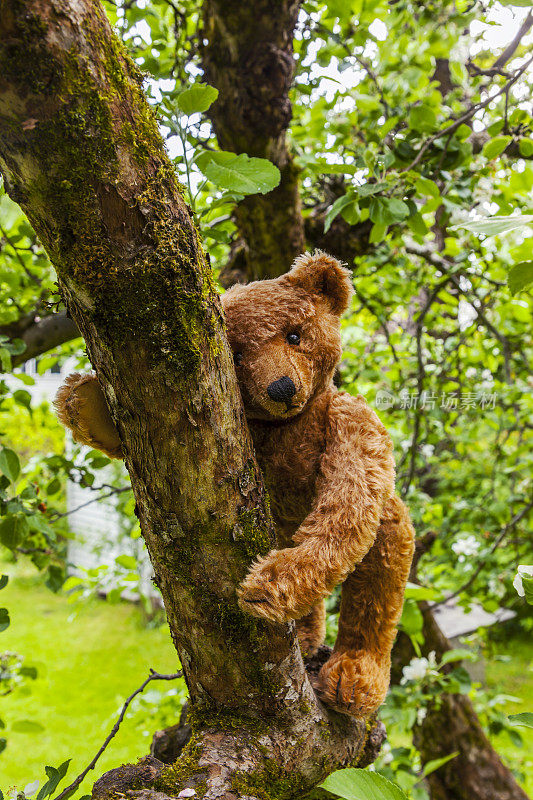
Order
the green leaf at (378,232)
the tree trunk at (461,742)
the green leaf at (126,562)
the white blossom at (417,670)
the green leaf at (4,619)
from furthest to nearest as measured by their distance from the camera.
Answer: the tree trunk at (461,742) < the white blossom at (417,670) < the green leaf at (126,562) < the green leaf at (4,619) < the green leaf at (378,232)

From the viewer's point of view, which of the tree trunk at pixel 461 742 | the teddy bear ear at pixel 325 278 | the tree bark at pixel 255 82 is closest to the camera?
the teddy bear ear at pixel 325 278

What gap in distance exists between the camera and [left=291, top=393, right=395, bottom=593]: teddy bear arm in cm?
67

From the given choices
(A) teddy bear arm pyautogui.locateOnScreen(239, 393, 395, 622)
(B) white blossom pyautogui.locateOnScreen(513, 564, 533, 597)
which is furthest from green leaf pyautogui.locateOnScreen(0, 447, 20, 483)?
(B) white blossom pyautogui.locateOnScreen(513, 564, 533, 597)

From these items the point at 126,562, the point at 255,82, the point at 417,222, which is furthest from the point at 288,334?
the point at 126,562

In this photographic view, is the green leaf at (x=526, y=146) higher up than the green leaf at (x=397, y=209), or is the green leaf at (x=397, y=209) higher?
the green leaf at (x=526, y=146)

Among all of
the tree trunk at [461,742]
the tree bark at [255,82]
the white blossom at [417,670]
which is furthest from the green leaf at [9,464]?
the tree trunk at [461,742]

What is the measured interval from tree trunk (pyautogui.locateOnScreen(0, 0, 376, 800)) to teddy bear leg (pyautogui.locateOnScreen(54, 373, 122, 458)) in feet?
0.29

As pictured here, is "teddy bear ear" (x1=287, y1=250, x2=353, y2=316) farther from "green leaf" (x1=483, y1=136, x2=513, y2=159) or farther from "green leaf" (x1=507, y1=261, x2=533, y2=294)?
"green leaf" (x1=483, y1=136, x2=513, y2=159)

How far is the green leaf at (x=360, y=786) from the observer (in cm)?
56

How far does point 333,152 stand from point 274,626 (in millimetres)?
1579

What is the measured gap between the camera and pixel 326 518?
708 mm

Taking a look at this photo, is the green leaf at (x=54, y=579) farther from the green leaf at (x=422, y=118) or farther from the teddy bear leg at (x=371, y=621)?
the green leaf at (x=422, y=118)

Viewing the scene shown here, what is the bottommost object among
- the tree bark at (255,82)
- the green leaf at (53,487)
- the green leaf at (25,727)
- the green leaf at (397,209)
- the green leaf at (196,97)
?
the green leaf at (25,727)

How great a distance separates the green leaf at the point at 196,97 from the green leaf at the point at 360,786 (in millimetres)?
903
